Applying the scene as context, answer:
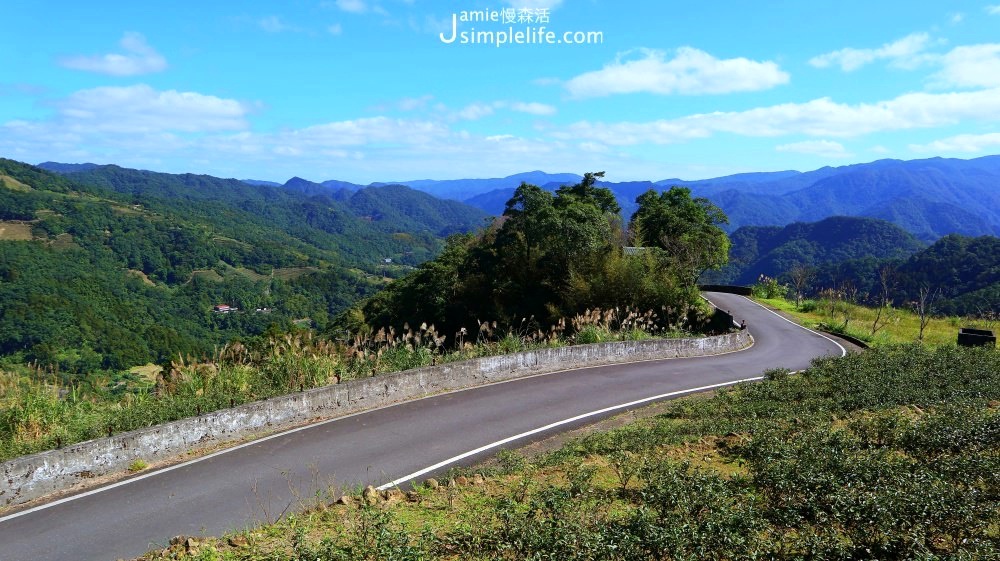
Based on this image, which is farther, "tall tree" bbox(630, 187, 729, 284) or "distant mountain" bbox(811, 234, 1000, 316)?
"distant mountain" bbox(811, 234, 1000, 316)

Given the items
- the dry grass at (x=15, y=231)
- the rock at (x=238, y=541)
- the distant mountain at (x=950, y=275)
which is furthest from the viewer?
the dry grass at (x=15, y=231)

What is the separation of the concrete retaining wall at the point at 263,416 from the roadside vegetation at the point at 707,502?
2836 mm

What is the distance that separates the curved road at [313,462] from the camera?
659 cm

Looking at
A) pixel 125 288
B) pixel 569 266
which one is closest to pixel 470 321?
pixel 569 266

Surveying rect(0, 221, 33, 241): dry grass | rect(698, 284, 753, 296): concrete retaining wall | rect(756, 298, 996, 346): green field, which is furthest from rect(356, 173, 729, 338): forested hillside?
rect(0, 221, 33, 241): dry grass

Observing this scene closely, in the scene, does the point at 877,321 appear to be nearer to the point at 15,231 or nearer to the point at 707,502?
the point at 707,502

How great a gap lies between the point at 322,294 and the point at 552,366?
16248cm

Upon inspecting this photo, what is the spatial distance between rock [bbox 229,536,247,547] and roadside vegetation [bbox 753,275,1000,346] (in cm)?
2449

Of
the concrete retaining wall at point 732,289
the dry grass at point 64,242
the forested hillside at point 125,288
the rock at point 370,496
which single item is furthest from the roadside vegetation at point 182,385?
the dry grass at point 64,242

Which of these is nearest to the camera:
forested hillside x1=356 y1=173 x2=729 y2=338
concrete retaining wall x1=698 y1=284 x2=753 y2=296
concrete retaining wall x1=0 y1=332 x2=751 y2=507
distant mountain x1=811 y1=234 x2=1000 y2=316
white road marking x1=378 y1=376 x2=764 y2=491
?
concrete retaining wall x1=0 y1=332 x2=751 y2=507

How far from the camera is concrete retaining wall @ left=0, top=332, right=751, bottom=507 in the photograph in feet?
24.4

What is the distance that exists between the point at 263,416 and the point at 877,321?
101ft

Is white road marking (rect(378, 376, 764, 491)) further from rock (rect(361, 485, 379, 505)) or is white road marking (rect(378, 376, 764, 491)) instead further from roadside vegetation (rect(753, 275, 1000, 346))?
roadside vegetation (rect(753, 275, 1000, 346))

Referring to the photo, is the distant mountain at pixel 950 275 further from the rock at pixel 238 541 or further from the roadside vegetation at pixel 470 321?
the rock at pixel 238 541
